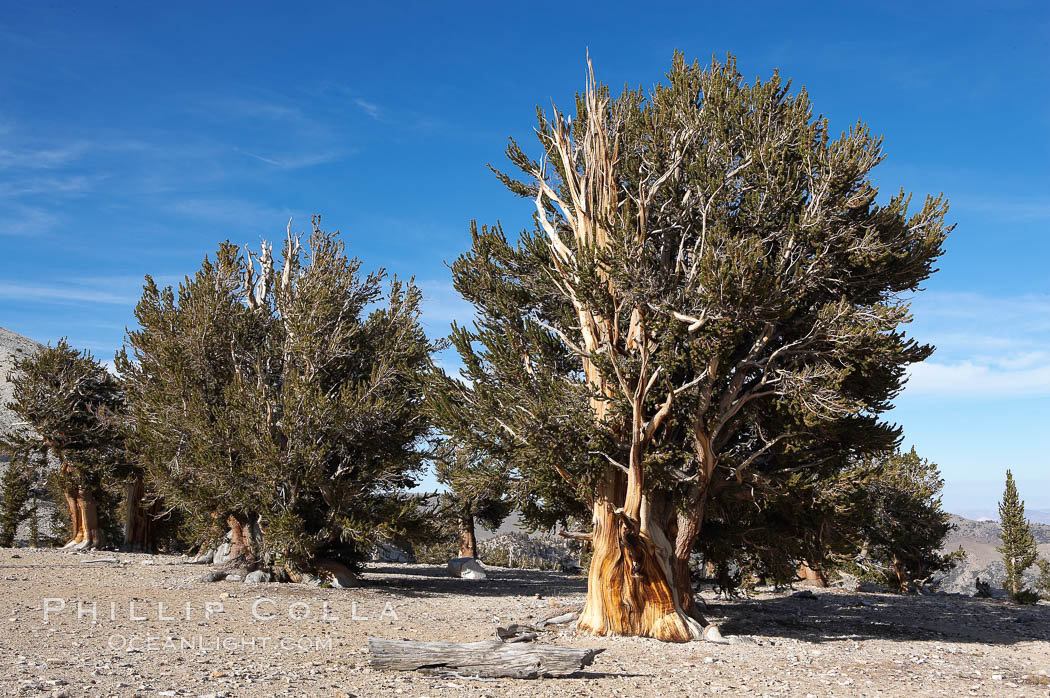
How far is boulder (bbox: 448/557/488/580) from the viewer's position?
25.4 meters

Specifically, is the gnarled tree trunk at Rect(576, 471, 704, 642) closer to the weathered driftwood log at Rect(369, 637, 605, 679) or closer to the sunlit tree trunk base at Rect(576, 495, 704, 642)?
the sunlit tree trunk base at Rect(576, 495, 704, 642)

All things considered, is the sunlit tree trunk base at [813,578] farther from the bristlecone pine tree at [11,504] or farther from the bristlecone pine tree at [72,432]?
the bristlecone pine tree at [11,504]

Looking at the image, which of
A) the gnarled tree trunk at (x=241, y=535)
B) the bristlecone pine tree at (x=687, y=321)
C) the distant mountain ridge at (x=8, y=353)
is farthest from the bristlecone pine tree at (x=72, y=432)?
the distant mountain ridge at (x=8, y=353)

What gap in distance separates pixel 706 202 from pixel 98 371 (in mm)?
25966

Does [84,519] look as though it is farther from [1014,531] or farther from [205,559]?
[1014,531]

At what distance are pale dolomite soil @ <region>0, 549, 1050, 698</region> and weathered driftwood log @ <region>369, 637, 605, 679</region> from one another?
172 millimetres

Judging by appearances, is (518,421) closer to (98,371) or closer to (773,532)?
(773,532)

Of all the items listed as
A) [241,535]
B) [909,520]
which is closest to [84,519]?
[241,535]

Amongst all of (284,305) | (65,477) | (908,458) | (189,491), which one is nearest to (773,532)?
(284,305)

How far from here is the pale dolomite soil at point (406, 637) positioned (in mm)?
8516

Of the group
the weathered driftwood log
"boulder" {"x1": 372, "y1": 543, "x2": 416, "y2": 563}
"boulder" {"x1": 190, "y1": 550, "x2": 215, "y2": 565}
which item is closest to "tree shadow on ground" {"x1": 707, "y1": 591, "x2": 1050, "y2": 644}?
the weathered driftwood log

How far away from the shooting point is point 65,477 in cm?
2767

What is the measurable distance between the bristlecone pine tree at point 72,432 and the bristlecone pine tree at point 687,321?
64.9ft

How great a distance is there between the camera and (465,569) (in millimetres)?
25844
